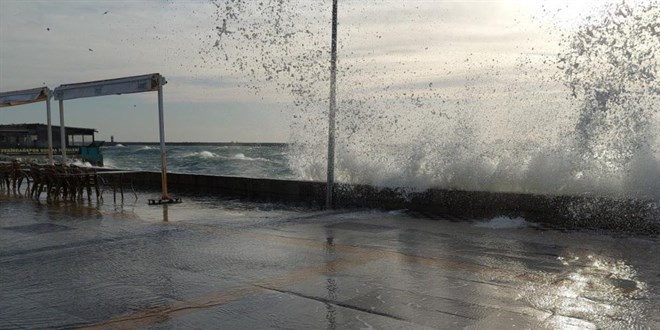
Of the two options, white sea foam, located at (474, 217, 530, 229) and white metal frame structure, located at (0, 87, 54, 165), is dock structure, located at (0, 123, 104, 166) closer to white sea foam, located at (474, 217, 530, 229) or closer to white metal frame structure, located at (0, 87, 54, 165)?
white metal frame structure, located at (0, 87, 54, 165)

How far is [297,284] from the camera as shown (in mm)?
5477

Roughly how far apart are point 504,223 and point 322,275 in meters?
4.49

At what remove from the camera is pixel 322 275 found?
19.1 feet

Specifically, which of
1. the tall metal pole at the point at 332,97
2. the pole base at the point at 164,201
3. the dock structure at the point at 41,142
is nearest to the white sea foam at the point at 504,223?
the tall metal pole at the point at 332,97

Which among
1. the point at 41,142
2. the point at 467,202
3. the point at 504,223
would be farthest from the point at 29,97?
the point at 41,142

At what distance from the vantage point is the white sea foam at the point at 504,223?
9.01 metres

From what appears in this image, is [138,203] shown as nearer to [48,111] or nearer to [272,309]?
[48,111]

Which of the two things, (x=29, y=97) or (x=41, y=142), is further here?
(x=41, y=142)

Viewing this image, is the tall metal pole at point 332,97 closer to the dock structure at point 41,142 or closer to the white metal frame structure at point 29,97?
the white metal frame structure at point 29,97

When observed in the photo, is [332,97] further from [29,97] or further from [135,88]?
[29,97]

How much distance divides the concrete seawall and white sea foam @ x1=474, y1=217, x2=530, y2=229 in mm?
213

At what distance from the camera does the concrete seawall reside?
851 centimetres

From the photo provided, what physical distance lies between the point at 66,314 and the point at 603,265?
537 cm

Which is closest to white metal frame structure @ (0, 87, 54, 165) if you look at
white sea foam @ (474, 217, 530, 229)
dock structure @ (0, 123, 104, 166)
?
white sea foam @ (474, 217, 530, 229)
